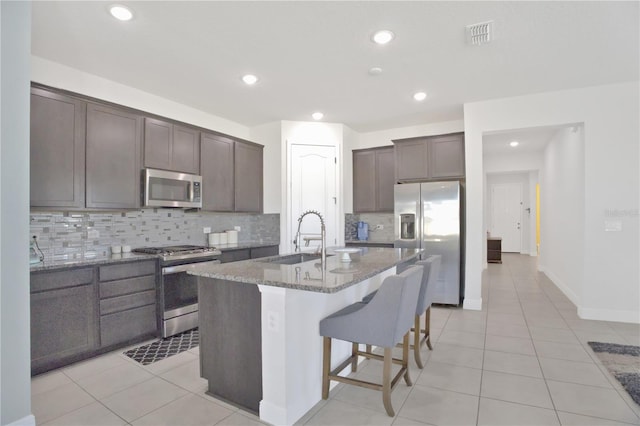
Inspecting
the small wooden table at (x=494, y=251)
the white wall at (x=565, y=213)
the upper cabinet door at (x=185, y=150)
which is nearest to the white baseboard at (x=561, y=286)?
the white wall at (x=565, y=213)

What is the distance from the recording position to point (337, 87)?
382 cm

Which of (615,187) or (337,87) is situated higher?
(337,87)

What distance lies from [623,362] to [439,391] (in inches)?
65.8

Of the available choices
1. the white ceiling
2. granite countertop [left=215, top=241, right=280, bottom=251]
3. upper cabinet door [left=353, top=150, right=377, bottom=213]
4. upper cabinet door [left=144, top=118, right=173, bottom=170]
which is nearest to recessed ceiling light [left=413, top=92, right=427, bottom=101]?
the white ceiling

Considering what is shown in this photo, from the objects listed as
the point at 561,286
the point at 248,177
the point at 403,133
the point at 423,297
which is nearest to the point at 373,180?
the point at 403,133

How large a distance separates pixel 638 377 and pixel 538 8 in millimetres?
2762

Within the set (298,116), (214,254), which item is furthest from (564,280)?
(214,254)

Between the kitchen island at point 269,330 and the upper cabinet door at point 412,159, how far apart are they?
287 cm

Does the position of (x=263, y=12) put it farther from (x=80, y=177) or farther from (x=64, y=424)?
(x=64, y=424)

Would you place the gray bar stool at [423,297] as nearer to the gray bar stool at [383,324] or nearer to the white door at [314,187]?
the gray bar stool at [383,324]

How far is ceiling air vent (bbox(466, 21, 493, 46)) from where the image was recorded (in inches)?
103

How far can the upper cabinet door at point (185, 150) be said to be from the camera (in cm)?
391

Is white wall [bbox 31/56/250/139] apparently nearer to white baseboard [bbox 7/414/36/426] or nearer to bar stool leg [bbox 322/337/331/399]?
white baseboard [bbox 7/414/36/426]

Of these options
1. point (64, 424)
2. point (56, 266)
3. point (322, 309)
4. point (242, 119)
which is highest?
point (242, 119)
